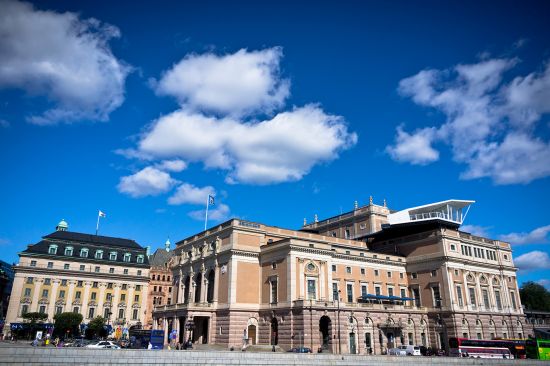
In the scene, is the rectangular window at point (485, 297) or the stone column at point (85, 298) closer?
the rectangular window at point (485, 297)

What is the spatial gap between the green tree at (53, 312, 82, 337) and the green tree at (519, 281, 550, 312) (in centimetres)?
12984

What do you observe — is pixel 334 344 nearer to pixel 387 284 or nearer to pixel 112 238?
pixel 387 284

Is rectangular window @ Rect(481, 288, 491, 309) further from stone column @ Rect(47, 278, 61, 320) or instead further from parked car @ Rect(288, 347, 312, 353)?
stone column @ Rect(47, 278, 61, 320)

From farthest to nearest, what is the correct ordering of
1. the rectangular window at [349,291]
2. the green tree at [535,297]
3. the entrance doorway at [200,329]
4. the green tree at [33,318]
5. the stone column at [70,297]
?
the green tree at [535,297], the stone column at [70,297], the green tree at [33,318], the rectangular window at [349,291], the entrance doorway at [200,329]

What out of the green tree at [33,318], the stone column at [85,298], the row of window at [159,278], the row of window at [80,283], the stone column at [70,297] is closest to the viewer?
the green tree at [33,318]

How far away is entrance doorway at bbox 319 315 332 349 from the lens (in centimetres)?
6156

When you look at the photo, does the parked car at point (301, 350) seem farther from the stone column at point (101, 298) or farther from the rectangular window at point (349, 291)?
the stone column at point (101, 298)

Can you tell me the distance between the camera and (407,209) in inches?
3258

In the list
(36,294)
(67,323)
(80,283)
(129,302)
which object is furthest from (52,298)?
(129,302)

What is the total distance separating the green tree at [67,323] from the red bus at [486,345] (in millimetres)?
68854

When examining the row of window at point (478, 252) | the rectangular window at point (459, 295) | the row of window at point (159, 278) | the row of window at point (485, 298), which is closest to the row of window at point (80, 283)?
the row of window at point (159, 278)

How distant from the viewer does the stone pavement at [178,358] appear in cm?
3416

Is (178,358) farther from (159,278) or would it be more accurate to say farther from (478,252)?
(159,278)

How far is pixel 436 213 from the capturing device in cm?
7962
